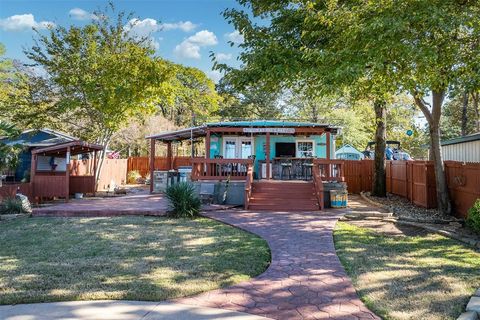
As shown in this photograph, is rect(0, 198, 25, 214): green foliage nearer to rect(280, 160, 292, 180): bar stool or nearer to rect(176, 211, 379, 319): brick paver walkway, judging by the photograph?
rect(176, 211, 379, 319): brick paver walkway

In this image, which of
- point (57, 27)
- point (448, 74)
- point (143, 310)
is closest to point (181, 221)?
point (143, 310)

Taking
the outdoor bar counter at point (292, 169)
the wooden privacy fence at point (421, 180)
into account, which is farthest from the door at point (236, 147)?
the wooden privacy fence at point (421, 180)

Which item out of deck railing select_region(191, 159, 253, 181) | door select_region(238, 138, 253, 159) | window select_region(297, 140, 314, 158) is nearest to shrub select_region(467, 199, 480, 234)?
deck railing select_region(191, 159, 253, 181)

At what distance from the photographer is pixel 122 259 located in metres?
5.74

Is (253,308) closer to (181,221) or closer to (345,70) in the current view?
(345,70)

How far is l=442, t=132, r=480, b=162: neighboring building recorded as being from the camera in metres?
12.7

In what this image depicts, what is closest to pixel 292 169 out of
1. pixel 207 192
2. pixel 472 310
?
pixel 207 192

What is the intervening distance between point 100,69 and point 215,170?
6.70 meters

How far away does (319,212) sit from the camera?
10.8m

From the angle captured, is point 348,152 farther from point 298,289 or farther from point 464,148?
point 298,289

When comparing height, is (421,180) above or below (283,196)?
above

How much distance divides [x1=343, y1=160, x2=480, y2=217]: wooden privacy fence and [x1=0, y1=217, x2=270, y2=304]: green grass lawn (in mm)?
5980

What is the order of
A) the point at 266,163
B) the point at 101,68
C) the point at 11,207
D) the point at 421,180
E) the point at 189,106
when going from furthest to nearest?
1. the point at 189,106
2. the point at 266,163
3. the point at 101,68
4. the point at 421,180
5. the point at 11,207

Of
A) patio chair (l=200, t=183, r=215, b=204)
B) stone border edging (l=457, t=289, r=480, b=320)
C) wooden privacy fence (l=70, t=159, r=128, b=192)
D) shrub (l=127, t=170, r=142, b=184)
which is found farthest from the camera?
shrub (l=127, t=170, r=142, b=184)
